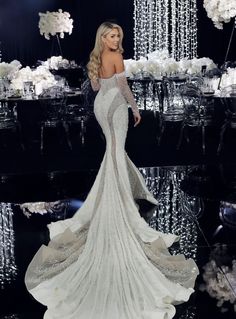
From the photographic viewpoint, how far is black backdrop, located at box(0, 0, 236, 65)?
15.6 m

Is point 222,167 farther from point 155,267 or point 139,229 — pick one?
point 155,267

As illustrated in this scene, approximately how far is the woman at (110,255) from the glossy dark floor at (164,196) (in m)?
0.13

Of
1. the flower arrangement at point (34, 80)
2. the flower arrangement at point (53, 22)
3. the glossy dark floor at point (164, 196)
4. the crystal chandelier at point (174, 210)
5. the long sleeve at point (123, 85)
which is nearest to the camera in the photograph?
the glossy dark floor at point (164, 196)

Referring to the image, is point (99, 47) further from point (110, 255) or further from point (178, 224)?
point (178, 224)

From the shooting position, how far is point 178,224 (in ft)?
16.9

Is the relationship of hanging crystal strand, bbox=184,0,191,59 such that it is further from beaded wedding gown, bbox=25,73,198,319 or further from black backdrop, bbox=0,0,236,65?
beaded wedding gown, bbox=25,73,198,319

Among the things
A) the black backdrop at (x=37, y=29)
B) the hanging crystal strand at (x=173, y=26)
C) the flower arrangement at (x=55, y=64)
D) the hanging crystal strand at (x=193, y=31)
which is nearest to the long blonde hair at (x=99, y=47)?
the flower arrangement at (x=55, y=64)

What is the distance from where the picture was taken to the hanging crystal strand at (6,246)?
4.24 m

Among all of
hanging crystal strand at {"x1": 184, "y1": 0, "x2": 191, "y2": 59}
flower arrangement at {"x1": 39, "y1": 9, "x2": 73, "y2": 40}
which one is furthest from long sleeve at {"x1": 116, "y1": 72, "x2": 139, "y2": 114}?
hanging crystal strand at {"x1": 184, "y1": 0, "x2": 191, "y2": 59}

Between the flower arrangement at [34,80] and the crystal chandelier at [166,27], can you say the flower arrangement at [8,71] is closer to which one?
the flower arrangement at [34,80]

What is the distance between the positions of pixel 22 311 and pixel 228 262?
1618 millimetres

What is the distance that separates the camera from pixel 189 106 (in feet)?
26.6

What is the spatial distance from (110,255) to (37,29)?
41.5 feet

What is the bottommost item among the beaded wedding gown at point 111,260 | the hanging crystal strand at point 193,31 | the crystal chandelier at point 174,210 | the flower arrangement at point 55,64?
the crystal chandelier at point 174,210
